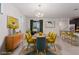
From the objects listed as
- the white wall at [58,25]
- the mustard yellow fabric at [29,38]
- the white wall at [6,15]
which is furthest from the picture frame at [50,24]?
the white wall at [6,15]

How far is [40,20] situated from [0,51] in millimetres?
2031

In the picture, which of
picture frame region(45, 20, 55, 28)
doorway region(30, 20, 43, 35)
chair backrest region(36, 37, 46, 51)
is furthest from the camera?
picture frame region(45, 20, 55, 28)

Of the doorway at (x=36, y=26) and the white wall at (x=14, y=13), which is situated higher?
the white wall at (x=14, y=13)

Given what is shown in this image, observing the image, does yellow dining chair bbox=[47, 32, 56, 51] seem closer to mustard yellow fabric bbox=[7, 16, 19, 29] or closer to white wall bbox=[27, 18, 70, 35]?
white wall bbox=[27, 18, 70, 35]

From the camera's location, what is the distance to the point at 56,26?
15.8ft

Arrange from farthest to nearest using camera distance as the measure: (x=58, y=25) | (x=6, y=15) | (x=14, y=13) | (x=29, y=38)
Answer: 1. (x=58, y=25)
2. (x=29, y=38)
3. (x=14, y=13)
4. (x=6, y=15)

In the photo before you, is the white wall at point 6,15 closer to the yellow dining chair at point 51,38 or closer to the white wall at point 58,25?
the white wall at point 58,25

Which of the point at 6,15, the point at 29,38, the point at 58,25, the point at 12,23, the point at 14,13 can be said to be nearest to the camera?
the point at 6,15

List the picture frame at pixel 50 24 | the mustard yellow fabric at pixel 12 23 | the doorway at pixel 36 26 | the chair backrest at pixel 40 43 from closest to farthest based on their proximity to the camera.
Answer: the chair backrest at pixel 40 43
the mustard yellow fabric at pixel 12 23
the doorway at pixel 36 26
the picture frame at pixel 50 24

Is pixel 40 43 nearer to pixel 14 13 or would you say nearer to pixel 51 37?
pixel 51 37

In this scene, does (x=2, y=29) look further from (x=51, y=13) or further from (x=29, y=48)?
(x=51, y=13)

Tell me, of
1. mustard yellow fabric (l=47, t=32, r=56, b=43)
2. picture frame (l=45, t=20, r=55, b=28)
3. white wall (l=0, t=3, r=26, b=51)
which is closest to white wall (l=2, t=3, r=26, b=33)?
white wall (l=0, t=3, r=26, b=51)

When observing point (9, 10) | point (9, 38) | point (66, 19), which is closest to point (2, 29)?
point (9, 38)

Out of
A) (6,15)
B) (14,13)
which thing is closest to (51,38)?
(14,13)
